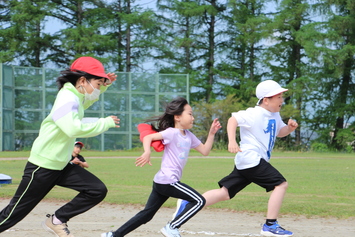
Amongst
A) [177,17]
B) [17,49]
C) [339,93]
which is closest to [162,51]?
[177,17]

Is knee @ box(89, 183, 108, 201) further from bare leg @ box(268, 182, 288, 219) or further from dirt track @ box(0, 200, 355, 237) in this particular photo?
bare leg @ box(268, 182, 288, 219)

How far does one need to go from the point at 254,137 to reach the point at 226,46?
3940cm

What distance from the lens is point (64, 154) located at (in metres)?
5.20

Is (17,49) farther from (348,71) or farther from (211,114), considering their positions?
(348,71)

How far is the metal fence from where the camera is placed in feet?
110

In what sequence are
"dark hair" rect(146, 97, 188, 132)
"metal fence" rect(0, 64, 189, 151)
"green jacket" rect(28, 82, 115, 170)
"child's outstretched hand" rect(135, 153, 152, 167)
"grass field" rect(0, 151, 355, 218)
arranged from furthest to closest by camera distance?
"metal fence" rect(0, 64, 189, 151) < "grass field" rect(0, 151, 355, 218) < "dark hair" rect(146, 97, 188, 132) < "child's outstretched hand" rect(135, 153, 152, 167) < "green jacket" rect(28, 82, 115, 170)

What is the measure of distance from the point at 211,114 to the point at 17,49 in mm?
14958

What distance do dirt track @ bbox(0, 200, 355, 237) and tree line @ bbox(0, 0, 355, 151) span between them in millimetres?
28205

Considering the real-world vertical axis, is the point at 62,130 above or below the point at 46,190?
above

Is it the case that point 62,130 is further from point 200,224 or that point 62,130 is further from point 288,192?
point 288,192

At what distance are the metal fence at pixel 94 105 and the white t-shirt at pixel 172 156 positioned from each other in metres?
27.5

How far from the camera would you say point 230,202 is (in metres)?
9.59

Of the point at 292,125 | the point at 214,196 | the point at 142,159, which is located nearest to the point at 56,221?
the point at 142,159

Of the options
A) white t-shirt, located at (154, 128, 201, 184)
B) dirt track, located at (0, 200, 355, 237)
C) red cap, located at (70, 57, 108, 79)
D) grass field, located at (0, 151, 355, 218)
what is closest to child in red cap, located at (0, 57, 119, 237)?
red cap, located at (70, 57, 108, 79)
